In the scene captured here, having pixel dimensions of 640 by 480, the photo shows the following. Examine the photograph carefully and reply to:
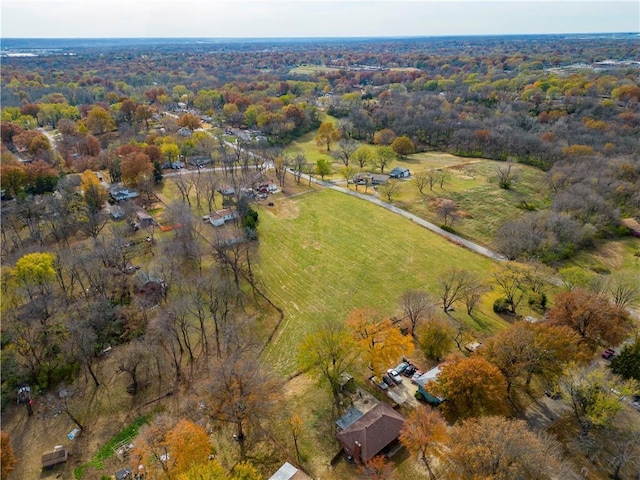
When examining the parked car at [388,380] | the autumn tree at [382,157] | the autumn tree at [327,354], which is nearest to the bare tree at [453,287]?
the parked car at [388,380]

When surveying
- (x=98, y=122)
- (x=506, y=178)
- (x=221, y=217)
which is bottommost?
(x=221, y=217)

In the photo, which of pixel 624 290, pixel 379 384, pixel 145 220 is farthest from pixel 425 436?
pixel 145 220

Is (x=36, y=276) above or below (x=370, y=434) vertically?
above

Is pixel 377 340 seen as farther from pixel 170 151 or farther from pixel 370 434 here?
pixel 170 151

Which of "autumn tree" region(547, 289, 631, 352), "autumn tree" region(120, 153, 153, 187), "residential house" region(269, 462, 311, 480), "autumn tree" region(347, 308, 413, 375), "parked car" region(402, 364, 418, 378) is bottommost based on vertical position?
"parked car" region(402, 364, 418, 378)

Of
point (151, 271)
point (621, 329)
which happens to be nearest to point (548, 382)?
point (621, 329)

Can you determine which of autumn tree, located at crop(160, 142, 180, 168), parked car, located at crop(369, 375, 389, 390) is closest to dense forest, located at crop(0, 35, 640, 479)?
parked car, located at crop(369, 375, 389, 390)

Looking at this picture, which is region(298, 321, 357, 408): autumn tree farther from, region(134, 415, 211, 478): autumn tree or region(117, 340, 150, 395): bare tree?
region(117, 340, 150, 395): bare tree
